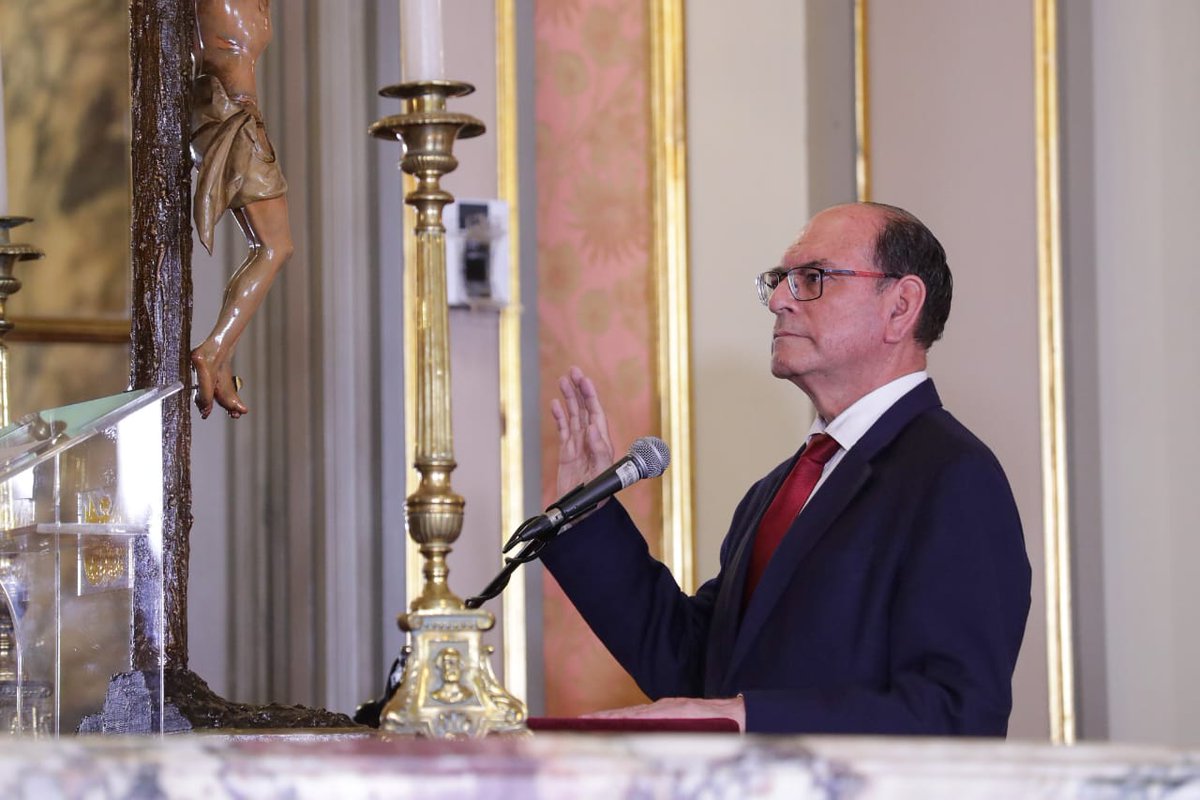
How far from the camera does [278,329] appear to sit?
2922 mm

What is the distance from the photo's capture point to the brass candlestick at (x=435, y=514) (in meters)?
1.13

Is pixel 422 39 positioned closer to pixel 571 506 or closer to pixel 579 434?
pixel 571 506

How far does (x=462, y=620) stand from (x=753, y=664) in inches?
38.3

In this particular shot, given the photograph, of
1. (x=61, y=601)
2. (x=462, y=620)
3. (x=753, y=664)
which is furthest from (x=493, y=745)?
(x=753, y=664)

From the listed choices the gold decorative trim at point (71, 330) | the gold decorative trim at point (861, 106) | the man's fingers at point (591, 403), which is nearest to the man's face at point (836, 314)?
the man's fingers at point (591, 403)

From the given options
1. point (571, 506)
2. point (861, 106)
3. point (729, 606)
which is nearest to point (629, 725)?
point (571, 506)

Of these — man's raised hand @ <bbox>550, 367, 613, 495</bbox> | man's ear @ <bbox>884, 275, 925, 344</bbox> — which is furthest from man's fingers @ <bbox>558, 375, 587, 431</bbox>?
man's ear @ <bbox>884, 275, 925, 344</bbox>

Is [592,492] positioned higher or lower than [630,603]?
higher

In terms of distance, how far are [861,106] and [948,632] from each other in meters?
2.03

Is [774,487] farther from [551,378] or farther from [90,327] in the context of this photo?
[90,327]

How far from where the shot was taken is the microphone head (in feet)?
5.65

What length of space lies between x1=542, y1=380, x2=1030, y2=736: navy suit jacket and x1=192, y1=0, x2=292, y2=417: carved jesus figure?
69cm

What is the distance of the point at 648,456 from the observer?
1752 millimetres

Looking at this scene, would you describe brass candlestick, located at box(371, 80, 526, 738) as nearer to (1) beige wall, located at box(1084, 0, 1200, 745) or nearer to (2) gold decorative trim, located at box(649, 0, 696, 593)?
(2) gold decorative trim, located at box(649, 0, 696, 593)
